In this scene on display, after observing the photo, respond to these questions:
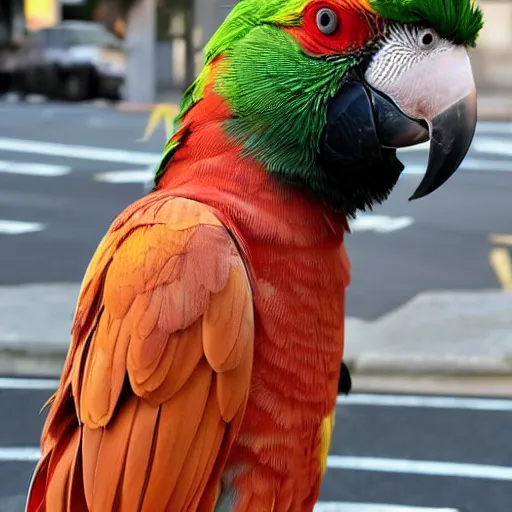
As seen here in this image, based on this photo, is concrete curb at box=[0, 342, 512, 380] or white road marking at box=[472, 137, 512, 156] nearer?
concrete curb at box=[0, 342, 512, 380]

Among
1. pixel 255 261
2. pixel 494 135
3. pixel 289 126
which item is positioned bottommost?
pixel 494 135

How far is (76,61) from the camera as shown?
16875mm

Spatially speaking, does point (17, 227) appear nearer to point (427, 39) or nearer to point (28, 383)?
point (28, 383)

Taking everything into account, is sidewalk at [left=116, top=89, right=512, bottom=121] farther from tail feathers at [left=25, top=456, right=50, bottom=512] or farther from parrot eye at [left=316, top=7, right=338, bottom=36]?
parrot eye at [left=316, top=7, right=338, bottom=36]

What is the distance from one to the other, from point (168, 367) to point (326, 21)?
68cm

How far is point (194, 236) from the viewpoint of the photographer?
4.33 ft

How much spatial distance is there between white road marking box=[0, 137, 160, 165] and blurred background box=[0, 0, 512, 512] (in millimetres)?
44

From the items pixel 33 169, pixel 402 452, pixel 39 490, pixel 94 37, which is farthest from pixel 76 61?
pixel 39 490

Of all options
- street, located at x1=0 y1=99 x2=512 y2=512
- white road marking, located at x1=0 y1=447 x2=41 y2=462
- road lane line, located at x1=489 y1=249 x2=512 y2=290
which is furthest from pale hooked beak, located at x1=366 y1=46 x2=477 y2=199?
road lane line, located at x1=489 y1=249 x2=512 y2=290

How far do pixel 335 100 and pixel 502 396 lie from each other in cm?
313

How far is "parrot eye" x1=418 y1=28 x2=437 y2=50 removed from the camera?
1.29 metres

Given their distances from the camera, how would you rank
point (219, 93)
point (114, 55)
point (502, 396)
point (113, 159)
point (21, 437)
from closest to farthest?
point (219, 93) < point (21, 437) < point (502, 396) < point (113, 159) < point (114, 55)

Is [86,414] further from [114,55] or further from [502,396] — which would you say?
[114,55]

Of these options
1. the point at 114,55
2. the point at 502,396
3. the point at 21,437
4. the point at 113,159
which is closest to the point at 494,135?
the point at 113,159
